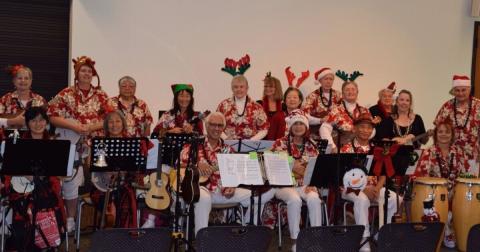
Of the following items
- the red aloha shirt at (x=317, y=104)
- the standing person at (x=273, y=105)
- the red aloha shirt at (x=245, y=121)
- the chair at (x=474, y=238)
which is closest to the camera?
the chair at (x=474, y=238)

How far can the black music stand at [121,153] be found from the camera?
15.7 ft

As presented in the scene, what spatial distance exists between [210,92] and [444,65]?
3.23m

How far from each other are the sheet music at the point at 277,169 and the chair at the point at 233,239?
113 centimetres

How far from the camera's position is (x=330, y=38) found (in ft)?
26.7

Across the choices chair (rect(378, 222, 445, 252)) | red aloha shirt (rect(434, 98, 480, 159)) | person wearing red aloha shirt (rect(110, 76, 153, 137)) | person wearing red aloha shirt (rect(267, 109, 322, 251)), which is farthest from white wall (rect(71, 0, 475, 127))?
chair (rect(378, 222, 445, 252))

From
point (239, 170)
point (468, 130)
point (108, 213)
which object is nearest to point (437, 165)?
point (468, 130)

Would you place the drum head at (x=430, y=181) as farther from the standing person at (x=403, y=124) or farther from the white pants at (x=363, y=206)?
the standing person at (x=403, y=124)

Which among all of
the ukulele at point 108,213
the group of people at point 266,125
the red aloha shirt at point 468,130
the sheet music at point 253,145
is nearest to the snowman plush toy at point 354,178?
the group of people at point 266,125

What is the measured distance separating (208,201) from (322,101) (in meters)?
2.32

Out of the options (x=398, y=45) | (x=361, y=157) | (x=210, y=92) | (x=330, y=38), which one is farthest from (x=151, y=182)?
(x=398, y=45)

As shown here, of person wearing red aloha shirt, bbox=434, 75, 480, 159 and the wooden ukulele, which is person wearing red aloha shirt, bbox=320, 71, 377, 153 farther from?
the wooden ukulele

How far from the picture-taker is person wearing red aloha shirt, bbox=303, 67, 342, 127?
22.7 feet

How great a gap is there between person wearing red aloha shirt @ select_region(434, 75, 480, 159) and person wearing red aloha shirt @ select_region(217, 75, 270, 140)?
1754mm

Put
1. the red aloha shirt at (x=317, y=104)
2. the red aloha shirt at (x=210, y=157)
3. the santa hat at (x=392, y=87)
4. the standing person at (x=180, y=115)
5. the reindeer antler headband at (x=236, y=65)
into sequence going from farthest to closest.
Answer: the santa hat at (x=392, y=87) < the reindeer antler headband at (x=236, y=65) < the red aloha shirt at (x=317, y=104) < the standing person at (x=180, y=115) < the red aloha shirt at (x=210, y=157)
